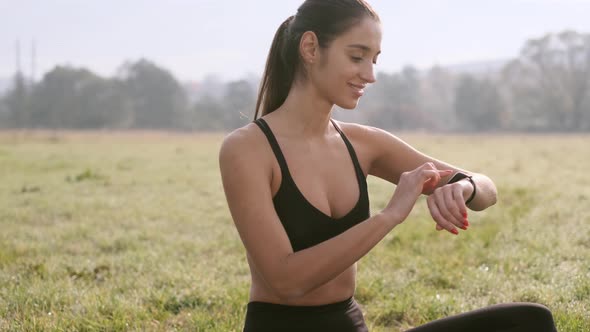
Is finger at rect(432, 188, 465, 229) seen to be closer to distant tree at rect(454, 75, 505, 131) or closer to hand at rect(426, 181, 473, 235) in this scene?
hand at rect(426, 181, 473, 235)

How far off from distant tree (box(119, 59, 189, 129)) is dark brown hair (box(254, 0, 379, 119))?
7330 centimetres

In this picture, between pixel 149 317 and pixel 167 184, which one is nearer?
pixel 149 317

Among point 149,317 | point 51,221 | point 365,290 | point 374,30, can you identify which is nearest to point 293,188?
point 374,30

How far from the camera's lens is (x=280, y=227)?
8.21 feet

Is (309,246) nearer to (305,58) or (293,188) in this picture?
(293,188)

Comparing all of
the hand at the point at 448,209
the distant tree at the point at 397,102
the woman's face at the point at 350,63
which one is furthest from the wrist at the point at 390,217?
the distant tree at the point at 397,102

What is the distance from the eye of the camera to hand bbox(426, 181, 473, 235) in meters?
2.54

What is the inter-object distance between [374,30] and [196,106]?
77.9 m

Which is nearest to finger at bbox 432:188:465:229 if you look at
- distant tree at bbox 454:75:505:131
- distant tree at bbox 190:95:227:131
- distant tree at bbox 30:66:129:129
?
distant tree at bbox 30:66:129:129

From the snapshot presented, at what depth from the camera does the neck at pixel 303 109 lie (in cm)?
289

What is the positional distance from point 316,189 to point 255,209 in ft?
1.21

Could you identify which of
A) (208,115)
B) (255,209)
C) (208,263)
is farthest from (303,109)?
(208,115)

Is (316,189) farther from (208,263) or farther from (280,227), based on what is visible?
(208,263)

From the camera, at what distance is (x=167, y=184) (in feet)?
48.3
